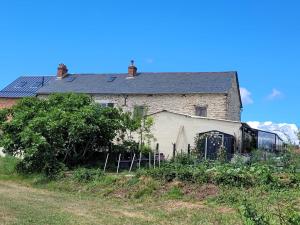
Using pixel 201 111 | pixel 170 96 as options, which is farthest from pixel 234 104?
pixel 170 96

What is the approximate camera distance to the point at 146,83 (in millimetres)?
37656

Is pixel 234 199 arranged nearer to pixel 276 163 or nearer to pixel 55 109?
pixel 276 163

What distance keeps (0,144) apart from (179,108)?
603 inches

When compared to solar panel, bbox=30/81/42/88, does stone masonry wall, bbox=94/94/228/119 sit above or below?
below

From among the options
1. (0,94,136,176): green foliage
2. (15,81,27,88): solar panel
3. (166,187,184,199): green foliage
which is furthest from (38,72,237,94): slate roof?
(166,187,184,199): green foliage

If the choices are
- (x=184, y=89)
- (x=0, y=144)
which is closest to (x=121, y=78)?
(x=184, y=89)

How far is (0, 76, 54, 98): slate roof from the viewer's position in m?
41.5

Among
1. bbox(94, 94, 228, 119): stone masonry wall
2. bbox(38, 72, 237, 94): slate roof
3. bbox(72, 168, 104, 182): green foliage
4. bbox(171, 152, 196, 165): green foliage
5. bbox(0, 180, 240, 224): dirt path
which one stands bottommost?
bbox(0, 180, 240, 224): dirt path

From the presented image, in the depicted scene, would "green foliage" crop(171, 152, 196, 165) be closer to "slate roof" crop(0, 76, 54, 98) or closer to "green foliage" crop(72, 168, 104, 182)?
"green foliage" crop(72, 168, 104, 182)

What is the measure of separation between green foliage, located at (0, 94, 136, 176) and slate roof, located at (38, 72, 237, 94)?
10677 mm

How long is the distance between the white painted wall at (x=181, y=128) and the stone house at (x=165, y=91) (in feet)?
11.3

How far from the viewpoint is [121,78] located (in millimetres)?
39625

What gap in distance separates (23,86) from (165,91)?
1411cm

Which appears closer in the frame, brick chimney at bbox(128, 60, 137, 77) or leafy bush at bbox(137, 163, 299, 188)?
leafy bush at bbox(137, 163, 299, 188)
